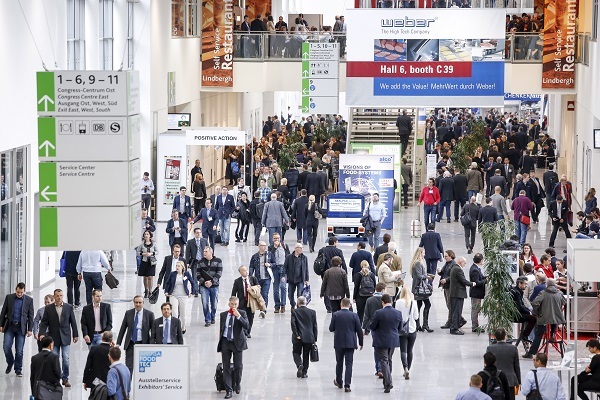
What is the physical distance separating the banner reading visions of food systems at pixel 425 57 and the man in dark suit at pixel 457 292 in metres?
12.6

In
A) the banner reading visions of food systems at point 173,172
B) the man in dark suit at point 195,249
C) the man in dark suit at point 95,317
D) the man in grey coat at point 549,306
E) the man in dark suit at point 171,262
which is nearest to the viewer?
the man in dark suit at point 95,317

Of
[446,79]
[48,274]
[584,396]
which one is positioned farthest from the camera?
[446,79]

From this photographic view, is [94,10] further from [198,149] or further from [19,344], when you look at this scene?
[19,344]

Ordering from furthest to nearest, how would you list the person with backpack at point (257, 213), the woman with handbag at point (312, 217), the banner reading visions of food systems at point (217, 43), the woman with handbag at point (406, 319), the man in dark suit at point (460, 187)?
the banner reading visions of food systems at point (217, 43), the man in dark suit at point (460, 187), the person with backpack at point (257, 213), the woman with handbag at point (312, 217), the woman with handbag at point (406, 319)

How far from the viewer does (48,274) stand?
24.6m

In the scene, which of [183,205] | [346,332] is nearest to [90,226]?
[346,332]

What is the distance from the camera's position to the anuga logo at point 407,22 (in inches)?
1242

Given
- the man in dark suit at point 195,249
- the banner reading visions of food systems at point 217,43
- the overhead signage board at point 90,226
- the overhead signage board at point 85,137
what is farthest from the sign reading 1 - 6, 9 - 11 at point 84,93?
the banner reading visions of food systems at point 217,43

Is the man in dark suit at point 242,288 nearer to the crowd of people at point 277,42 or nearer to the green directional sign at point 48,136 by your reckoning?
the green directional sign at point 48,136

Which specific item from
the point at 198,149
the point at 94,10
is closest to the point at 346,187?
the point at 94,10

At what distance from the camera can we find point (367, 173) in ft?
102

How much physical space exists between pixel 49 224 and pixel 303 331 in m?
3.56

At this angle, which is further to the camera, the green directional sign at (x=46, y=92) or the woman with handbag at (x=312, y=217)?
the woman with handbag at (x=312, y=217)

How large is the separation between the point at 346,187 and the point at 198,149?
1010 cm
